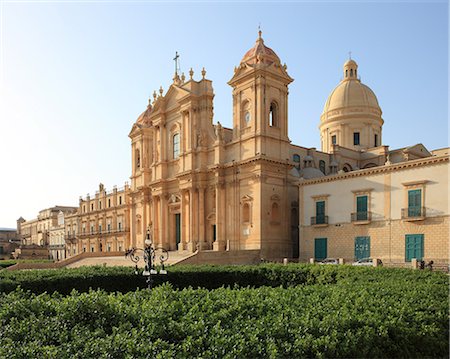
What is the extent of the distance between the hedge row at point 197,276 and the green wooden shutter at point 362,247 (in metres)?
8.93

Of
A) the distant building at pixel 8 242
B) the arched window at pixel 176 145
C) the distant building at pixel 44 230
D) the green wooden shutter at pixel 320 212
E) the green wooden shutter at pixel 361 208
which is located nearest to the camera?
the green wooden shutter at pixel 361 208

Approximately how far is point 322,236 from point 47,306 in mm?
25729

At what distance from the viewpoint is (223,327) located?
21.8ft

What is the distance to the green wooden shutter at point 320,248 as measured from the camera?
30.6 metres

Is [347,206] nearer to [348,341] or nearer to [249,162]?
[249,162]

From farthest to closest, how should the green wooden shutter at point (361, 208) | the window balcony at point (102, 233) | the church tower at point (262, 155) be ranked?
the window balcony at point (102, 233) < the church tower at point (262, 155) < the green wooden shutter at point (361, 208)

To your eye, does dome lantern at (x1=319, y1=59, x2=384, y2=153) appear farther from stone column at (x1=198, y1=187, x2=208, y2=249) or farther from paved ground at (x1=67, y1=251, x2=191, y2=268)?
paved ground at (x1=67, y1=251, x2=191, y2=268)

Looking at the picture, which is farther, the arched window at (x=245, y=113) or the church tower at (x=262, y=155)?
the arched window at (x=245, y=113)

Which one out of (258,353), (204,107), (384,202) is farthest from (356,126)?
(258,353)

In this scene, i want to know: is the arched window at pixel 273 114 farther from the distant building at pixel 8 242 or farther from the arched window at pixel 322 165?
the distant building at pixel 8 242

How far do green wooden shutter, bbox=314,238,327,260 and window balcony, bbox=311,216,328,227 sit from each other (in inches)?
45.1

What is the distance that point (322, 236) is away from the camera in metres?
30.8

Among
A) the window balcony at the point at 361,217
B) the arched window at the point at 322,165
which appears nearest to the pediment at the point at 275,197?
the window balcony at the point at 361,217

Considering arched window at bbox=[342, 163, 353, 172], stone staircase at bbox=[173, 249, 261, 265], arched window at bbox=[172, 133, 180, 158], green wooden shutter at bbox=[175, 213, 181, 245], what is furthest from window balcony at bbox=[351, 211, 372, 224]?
arched window at bbox=[172, 133, 180, 158]
